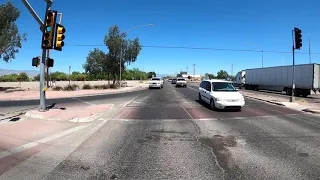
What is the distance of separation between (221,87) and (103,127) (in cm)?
887

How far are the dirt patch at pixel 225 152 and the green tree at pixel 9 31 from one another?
90.8 feet

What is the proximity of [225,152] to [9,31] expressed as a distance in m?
31.9

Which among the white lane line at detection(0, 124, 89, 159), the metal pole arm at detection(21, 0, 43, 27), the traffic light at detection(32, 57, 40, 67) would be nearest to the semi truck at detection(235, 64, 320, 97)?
the traffic light at detection(32, 57, 40, 67)

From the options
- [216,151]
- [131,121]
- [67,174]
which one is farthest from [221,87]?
[67,174]

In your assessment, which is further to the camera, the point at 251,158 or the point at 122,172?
the point at 251,158

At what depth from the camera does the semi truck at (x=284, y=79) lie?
32.9 meters

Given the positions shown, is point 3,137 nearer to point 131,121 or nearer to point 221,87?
point 131,121

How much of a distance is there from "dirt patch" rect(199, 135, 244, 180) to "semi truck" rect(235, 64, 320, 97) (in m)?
28.4

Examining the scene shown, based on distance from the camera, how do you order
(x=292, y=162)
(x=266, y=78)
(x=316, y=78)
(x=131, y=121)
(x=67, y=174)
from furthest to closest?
(x=266, y=78), (x=316, y=78), (x=131, y=121), (x=292, y=162), (x=67, y=174)

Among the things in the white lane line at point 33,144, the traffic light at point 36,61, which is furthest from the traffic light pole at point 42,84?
the white lane line at point 33,144

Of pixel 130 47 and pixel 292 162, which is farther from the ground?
pixel 130 47

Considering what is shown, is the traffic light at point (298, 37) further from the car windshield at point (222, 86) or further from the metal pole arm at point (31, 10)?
the metal pole arm at point (31, 10)

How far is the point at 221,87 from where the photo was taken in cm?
1730

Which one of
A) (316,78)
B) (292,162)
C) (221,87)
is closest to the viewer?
(292,162)
